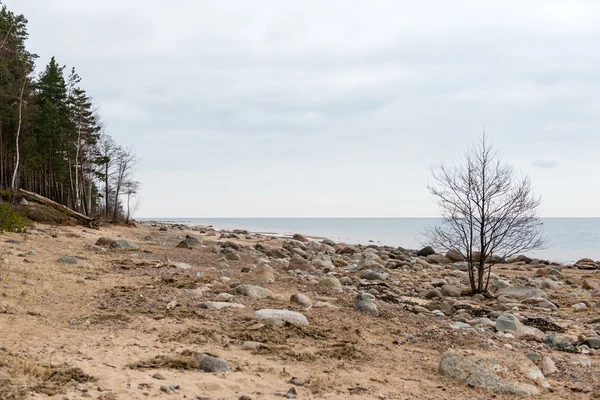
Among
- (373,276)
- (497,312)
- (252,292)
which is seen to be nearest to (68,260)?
(252,292)

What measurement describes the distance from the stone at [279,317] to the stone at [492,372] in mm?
2185

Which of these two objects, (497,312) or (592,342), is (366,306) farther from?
(592,342)

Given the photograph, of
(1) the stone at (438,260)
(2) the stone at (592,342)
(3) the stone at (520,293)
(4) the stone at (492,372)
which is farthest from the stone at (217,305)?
(1) the stone at (438,260)

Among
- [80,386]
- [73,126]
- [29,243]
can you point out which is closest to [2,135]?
[73,126]

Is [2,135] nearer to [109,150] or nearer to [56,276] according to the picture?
[109,150]

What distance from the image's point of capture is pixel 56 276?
920cm

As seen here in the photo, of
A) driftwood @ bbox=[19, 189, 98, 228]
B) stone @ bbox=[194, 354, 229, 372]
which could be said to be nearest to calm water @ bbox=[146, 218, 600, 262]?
stone @ bbox=[194, 354, 229, 372]

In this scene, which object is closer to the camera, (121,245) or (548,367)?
(548,367)

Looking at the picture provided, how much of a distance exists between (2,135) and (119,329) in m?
30.7

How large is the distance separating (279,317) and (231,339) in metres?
1.16

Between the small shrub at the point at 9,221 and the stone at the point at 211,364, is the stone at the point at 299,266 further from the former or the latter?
the stone at the point at 211,364

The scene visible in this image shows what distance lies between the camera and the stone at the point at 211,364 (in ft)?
16.6

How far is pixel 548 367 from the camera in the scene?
20.6 feet

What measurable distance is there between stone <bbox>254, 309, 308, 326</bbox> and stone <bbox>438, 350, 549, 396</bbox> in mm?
2185
